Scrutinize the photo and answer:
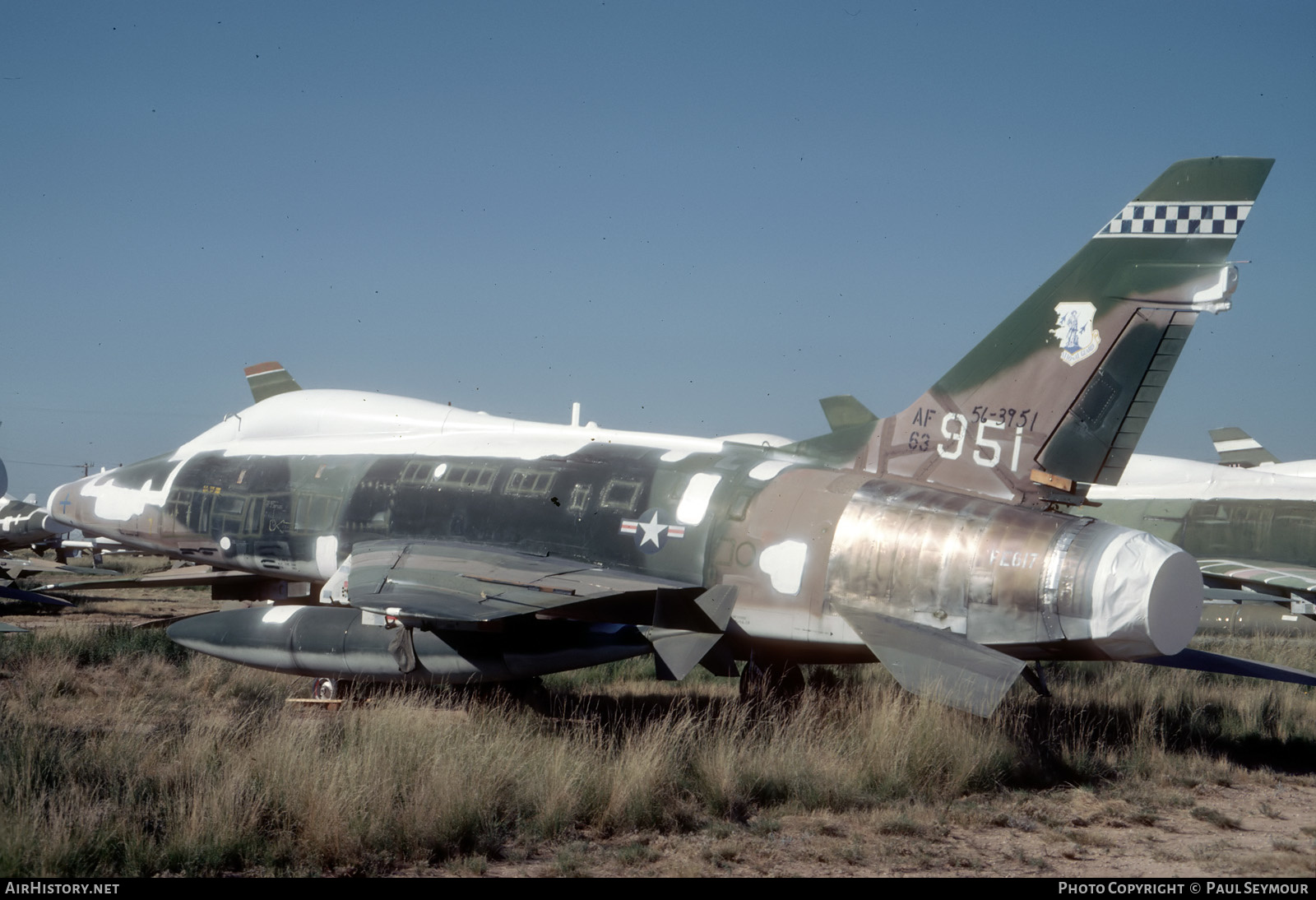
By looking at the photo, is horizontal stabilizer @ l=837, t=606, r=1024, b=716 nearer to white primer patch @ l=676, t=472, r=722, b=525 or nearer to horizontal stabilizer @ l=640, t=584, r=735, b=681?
horizontal stabilizer @ l=640, t=584, r=735, b=681

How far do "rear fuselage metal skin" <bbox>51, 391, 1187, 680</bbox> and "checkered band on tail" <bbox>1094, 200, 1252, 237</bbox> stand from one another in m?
2.91

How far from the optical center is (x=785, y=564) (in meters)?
9.74

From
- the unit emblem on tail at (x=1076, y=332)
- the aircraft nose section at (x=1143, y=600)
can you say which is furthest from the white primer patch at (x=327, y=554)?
the aircraft nose section at (x=1143, y=600)

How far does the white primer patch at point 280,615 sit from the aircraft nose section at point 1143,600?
8.28 m

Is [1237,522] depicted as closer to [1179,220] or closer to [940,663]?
[1179,220]

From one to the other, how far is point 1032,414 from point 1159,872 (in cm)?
451

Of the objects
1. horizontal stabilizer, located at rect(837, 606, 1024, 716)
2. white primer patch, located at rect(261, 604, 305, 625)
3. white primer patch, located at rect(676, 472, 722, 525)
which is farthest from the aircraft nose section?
white primer patch, located at rect(261, 604, 305, 625)

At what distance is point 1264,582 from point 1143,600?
11.7 metres

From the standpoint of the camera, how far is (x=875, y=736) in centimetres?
931

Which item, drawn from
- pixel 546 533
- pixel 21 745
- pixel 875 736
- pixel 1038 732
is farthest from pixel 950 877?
pixel 21 745

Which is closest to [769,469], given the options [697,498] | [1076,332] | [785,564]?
A: [697,498]

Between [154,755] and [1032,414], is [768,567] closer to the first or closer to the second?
[1032,414]
